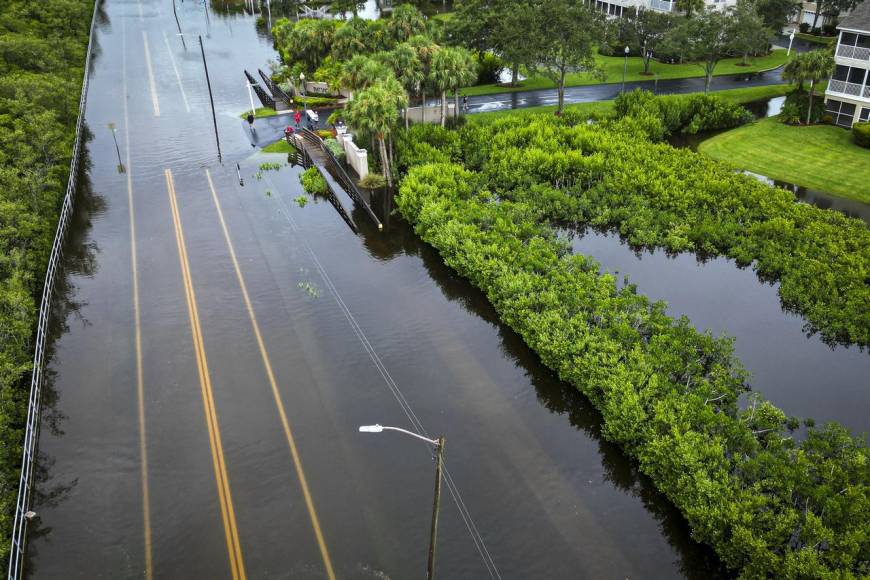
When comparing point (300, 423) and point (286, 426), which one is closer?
point (286, 426)

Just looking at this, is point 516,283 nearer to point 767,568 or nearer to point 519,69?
point 767,568

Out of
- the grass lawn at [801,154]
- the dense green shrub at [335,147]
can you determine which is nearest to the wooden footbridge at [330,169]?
the dense green shrub at [335,147]

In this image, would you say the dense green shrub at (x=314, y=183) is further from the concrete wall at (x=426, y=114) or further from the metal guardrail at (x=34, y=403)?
the metal guardrail at (x=34, y=403)

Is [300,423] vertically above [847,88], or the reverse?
[847,88]

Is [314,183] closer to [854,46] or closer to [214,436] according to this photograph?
[214,436]


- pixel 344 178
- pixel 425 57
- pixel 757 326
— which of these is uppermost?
pixel 425 57

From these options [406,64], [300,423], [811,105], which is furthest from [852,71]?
[300,423]

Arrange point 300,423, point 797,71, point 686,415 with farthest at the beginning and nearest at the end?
point 797,71, point 300,423, point 686,415

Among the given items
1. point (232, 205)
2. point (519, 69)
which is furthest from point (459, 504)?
point (519, 69)
